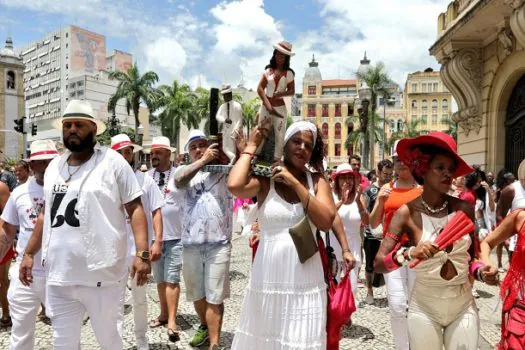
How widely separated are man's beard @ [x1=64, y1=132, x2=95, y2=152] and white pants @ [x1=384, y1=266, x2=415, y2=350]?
2.83 m

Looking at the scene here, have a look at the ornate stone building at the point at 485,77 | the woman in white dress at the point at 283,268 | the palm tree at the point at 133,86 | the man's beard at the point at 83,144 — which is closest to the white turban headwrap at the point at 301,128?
the woman in white dress at the point at 283,268

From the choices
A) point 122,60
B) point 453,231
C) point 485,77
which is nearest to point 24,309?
point 453,231

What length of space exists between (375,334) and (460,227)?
3.09 metres

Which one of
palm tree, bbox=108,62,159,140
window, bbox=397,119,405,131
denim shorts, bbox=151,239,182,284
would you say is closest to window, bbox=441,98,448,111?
window, bbox=397,119,405,131

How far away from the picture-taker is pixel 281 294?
3.13m

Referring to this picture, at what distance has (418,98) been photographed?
9544 centimetres

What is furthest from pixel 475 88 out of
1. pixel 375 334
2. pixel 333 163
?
pixel 333 163

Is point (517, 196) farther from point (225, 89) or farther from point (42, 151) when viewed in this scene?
point (42, 151)

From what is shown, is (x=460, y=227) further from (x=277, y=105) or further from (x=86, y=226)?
(x=86, y=226)

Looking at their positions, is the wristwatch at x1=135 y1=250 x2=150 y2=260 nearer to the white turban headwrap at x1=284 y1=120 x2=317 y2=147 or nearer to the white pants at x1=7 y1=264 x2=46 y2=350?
the white pants at x1=7 y1=264 x2=46 y2=350

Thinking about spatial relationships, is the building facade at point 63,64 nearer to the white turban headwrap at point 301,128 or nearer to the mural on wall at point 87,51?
the mural on wall at point 87,51

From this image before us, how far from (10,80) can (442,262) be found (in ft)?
256

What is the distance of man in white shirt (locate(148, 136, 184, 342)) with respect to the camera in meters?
5.36

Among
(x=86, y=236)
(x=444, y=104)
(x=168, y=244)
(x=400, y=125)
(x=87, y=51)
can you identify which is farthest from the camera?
(x=87, y=51)
